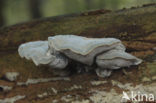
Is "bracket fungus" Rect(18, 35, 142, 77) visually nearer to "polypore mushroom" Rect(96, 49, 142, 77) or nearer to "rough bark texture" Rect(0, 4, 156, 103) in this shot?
"polypore mushroom" Rect(96, 49, 142, 77)

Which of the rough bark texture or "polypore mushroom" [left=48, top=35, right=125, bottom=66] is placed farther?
the rough bark texture

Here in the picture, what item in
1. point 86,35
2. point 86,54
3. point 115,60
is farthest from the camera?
point 86,35

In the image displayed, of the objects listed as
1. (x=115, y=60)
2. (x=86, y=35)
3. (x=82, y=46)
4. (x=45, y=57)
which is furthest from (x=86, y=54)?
(x=86, y=35)

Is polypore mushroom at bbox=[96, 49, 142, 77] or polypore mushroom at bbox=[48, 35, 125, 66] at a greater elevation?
polypore mushroom at bbox=[48, 35, 125, 66]

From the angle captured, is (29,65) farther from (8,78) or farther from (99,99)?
(99,99)

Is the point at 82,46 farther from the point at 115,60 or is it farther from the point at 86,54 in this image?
the point at 115,60

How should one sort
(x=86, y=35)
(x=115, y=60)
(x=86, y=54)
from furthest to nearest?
(x=86, y=35) < (x=115, y=60) < (x=86, y=54)

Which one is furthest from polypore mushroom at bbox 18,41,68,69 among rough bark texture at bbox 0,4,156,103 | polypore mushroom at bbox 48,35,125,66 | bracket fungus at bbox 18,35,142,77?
rough bark texture at bbox 0,4,156,103
